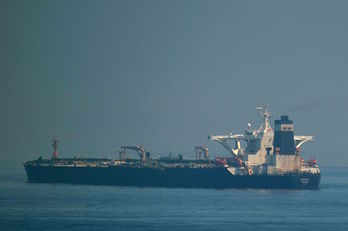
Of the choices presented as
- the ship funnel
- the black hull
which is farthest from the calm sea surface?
the ship funnel

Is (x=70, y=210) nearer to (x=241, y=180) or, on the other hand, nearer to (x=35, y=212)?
(x=35, y=212)

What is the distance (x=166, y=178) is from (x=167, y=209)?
122 ft

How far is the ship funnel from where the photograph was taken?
159000 millimetres

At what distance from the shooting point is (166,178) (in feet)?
533

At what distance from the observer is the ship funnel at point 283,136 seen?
159m

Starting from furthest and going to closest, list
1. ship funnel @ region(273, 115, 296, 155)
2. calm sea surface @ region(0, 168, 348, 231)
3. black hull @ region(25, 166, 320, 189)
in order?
ship funnel @ region(273, 115, 296, 155), black hull @ region(25, 166, 320, 189), calm sea surface @ region(0, 168, 348, 231)

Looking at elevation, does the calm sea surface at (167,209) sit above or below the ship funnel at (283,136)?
below

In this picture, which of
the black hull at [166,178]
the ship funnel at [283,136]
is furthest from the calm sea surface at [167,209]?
the ship funnel at [283,136]

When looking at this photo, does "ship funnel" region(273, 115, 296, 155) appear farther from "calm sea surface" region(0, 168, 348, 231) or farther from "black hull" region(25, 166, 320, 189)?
"calm sea surface" region(0, 168, 348, 231)

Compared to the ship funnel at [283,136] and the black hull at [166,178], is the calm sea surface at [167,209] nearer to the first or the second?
the black hull at [166,178]

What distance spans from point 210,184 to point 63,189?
60.5ft

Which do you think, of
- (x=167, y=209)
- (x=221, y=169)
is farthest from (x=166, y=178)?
(x=167, y=209)

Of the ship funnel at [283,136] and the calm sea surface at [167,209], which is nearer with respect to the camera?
the calm sea surface at [167,209]

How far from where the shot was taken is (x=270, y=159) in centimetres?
16100
